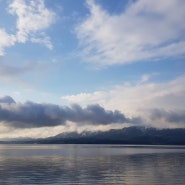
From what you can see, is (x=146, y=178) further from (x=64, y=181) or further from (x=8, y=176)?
(x=8, y=176)

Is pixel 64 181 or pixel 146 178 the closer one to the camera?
pixel 64 181

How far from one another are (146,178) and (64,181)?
14524 mm

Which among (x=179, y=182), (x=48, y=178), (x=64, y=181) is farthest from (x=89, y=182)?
(x=179, y=182)

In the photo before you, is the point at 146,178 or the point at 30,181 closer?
the point at 30,181

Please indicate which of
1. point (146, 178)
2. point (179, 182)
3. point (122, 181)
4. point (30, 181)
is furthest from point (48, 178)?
point (179, 182)

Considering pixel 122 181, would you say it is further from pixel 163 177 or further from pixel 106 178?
pixel 163 177

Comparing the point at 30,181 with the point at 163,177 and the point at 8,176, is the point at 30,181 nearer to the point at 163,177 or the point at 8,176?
the point at 8,176

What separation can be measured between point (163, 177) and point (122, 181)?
9659 millimetres

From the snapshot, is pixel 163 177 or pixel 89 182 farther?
pixel 163 177

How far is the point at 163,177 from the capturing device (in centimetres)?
6278

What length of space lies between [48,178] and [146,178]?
1677 cm

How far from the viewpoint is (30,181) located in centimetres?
5675

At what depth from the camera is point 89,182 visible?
55656 mm

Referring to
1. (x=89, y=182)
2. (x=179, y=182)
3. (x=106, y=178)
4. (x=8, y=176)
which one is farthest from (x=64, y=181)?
(x=179, y=182)
